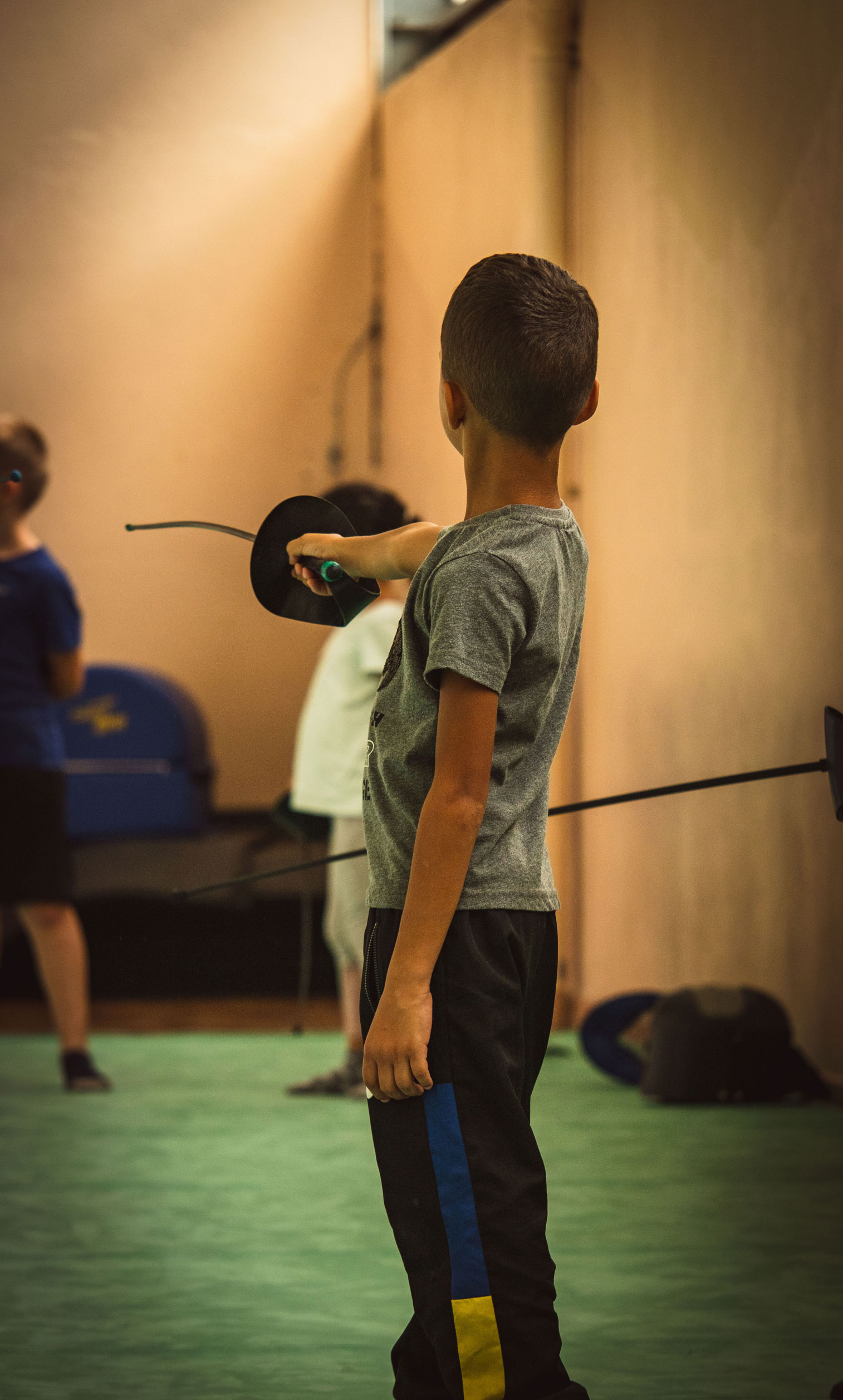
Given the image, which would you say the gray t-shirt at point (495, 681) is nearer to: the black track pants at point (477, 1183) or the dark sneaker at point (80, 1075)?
the black track pants at point (477, 1183)

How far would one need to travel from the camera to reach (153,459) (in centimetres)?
549

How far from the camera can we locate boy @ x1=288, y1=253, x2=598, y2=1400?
1227 mm

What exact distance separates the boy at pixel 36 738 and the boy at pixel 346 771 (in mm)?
532

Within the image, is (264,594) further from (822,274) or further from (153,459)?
(153,459)

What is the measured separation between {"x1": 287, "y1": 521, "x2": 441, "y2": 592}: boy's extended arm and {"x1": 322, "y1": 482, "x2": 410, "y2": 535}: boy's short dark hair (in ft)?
0.69

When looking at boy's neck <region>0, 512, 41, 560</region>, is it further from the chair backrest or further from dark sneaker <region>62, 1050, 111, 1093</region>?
the chair backrest

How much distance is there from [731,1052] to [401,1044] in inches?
94.3

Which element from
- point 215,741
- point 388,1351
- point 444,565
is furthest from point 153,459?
point 444,565

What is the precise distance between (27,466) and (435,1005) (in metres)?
2.26

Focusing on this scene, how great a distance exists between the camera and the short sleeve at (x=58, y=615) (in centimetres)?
343

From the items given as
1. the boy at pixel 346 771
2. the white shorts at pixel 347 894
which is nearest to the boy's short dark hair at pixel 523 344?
the boy at pixel 346 771

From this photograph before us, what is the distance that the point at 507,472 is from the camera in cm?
131

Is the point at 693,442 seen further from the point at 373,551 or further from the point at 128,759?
the point at 373,551

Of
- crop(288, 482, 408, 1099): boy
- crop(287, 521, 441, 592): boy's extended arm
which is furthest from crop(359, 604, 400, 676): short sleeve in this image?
crop(287, 521, 441, 592): boy's extended arm
